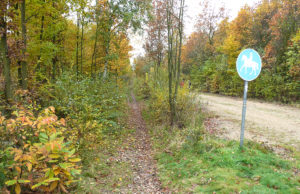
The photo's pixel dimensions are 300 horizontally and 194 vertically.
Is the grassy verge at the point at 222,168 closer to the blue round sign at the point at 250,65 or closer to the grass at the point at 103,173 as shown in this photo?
the grass at the point at 103,173

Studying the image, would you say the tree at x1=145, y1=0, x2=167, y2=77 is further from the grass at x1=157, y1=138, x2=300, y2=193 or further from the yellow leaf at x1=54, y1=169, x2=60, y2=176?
the yellow leaf at x1=54, y1=169, x2=60, y2=176

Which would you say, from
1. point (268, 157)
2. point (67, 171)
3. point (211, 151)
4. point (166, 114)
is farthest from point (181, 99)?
point (67, 171)

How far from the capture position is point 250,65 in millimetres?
4977

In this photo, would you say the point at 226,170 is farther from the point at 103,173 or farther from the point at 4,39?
the point at 4,39

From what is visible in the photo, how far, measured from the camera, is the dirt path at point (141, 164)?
4.70m

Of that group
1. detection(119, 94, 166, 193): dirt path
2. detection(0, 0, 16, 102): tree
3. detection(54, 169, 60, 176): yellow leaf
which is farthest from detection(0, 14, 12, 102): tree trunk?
detection(119, 94, 166, 193): dirt path

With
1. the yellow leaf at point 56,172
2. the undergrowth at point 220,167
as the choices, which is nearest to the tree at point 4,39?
the yellow leaf at point 56,172

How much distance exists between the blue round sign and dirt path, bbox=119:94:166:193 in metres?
3.55

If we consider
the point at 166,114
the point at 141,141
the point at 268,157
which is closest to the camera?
the point at 268,157

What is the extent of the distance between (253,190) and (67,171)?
Result: 3.26m

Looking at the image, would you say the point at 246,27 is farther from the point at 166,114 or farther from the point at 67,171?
the point at 67,171

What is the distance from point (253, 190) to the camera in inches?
141

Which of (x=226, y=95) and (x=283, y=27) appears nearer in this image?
Result: (x=283, y=27)

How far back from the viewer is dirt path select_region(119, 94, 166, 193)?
15.4ft
